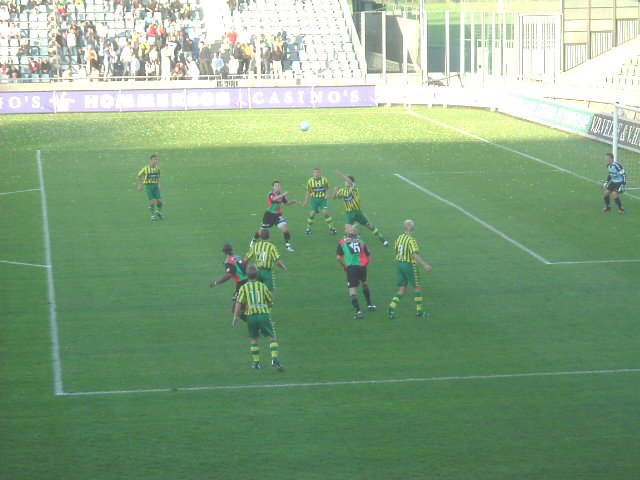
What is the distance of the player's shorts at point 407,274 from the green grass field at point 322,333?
2.63ft

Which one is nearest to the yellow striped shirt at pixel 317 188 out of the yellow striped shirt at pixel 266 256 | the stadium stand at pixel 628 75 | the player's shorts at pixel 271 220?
the player's shorts at pixel 271 220

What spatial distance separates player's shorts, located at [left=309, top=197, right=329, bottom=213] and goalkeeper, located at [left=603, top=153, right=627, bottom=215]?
24.2 feet

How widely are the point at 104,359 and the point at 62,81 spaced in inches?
1702

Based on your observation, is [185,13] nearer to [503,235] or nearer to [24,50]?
[24,50]

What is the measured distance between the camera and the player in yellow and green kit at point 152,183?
29.3 metres

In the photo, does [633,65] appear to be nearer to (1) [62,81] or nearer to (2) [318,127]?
(2) [318,127]

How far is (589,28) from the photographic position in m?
56.8

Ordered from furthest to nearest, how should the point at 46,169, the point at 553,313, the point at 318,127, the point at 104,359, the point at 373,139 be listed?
the point at 318,127 → the point at 373,139 → the point at 46,169 → the point at 553,313 → the point at 104,359

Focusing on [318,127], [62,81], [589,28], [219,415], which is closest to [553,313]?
[219,415]

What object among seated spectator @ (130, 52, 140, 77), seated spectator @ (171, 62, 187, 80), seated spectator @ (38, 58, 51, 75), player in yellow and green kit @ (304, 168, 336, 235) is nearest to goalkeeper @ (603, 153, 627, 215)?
player in yellow and green kit @ (304, 168, 336, 235)

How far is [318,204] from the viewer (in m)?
28.1

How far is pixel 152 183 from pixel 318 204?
14.3 ft

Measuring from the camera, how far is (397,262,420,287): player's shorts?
820 inches

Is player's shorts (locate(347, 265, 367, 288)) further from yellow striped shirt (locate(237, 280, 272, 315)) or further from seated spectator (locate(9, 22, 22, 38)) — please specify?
seated spectator (locate(9, 22, 22, 38))
